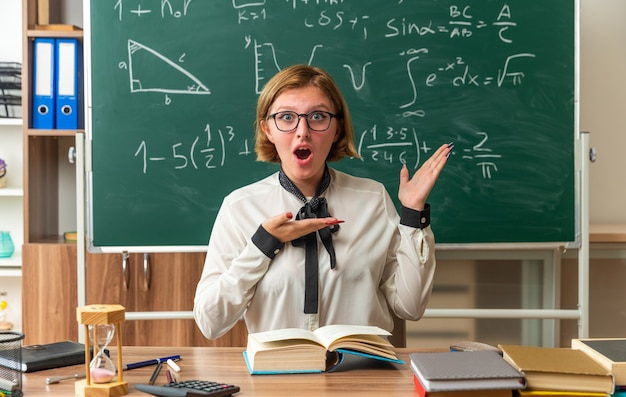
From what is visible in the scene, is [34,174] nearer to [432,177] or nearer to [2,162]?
[2,162]

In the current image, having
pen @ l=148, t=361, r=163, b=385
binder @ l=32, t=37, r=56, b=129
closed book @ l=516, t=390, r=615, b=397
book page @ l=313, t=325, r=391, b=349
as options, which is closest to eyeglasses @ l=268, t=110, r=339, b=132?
book page @ l=313, t=325, r=391, b=349

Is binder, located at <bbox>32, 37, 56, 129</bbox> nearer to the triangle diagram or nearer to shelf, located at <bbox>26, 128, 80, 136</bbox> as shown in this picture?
shelf, located at <bbox>26, 128, 80, 136</bbox>

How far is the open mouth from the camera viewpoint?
6.95 feet

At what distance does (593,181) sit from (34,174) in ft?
8.10

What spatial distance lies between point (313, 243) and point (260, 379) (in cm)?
A: 58

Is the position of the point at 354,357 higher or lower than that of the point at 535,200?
lower

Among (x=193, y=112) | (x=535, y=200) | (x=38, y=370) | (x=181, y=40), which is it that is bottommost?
(x=38, y=370)

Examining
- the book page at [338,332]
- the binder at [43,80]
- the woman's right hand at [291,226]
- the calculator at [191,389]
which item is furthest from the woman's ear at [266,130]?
the binder at [43,80]

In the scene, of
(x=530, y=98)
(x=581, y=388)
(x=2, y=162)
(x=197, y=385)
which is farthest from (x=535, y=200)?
(x=2, y=162)

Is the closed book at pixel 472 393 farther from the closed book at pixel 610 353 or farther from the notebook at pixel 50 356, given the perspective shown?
the notebook at pixel 50 356

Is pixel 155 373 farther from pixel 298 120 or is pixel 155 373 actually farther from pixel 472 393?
pixel 298 120

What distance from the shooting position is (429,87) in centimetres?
294

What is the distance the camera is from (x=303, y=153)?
2.13m

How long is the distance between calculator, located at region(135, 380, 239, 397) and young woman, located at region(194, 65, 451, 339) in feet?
1.67
